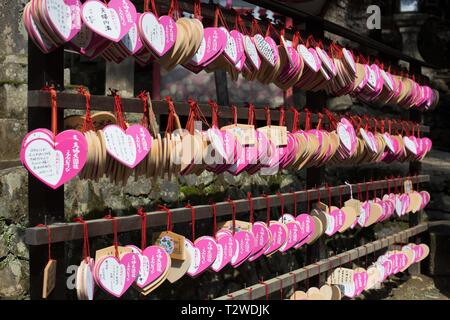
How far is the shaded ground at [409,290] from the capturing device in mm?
5891

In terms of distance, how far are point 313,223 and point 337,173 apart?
286 centimetres

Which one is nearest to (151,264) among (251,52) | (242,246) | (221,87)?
(242,246)

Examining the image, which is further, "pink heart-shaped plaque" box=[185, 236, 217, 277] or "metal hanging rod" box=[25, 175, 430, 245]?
"pink heart-shaped plaque" box=[185, 236, 217, 277]

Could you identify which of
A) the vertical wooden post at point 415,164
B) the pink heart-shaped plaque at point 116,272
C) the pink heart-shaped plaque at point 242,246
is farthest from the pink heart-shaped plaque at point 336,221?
the vertical wooden post at point 415,164

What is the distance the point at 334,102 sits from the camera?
7.66m

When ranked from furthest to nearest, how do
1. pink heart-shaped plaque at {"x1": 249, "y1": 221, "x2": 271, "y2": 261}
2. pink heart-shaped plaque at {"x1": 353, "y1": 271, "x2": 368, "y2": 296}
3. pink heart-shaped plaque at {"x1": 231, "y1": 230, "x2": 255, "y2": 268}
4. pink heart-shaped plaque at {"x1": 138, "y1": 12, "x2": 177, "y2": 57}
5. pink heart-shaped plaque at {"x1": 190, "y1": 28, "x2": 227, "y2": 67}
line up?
1. pink heart-shaped plaque at {"x1": 353, "y1": 271, "x2": 368, "y2": 296}
2. pink heart-shaped plaque at {"x1": 249, "y1": 221, "x2": 271, "y2": 261}
3. pink heart-shaped plaque at {"x1": 231, "y1": 230, "x2": 255, "y2": 268}
4. pink heart-shaped plaque at {"x1": 190, "y1": 28, "x2": 227, "y2": 67}
5. pink heart-shaped plaque at {"x1": 138, "y1": 12, "x2": 177, "y2": 57}

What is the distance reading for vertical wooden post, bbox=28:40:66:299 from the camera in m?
2.50

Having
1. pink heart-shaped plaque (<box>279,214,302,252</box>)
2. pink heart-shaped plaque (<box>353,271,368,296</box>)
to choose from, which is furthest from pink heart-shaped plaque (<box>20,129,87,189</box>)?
pink heart-shaped plaque (<box>353,271,368,296</box>)

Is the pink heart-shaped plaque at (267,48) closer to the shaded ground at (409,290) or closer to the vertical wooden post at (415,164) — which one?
the vertical wooden post at (415,164)

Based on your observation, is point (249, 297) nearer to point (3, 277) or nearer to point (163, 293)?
point (163, 293)

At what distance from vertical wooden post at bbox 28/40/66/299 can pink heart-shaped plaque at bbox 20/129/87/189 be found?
6.8 inches

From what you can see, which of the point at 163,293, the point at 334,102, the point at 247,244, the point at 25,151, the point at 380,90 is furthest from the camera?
the point at 334,102

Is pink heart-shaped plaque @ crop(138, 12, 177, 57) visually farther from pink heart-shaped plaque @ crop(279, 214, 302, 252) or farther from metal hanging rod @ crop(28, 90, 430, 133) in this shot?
pink heart-shaped plaque @ crop(279, 214, 302, 252)

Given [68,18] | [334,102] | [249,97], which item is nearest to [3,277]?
[68,18]
